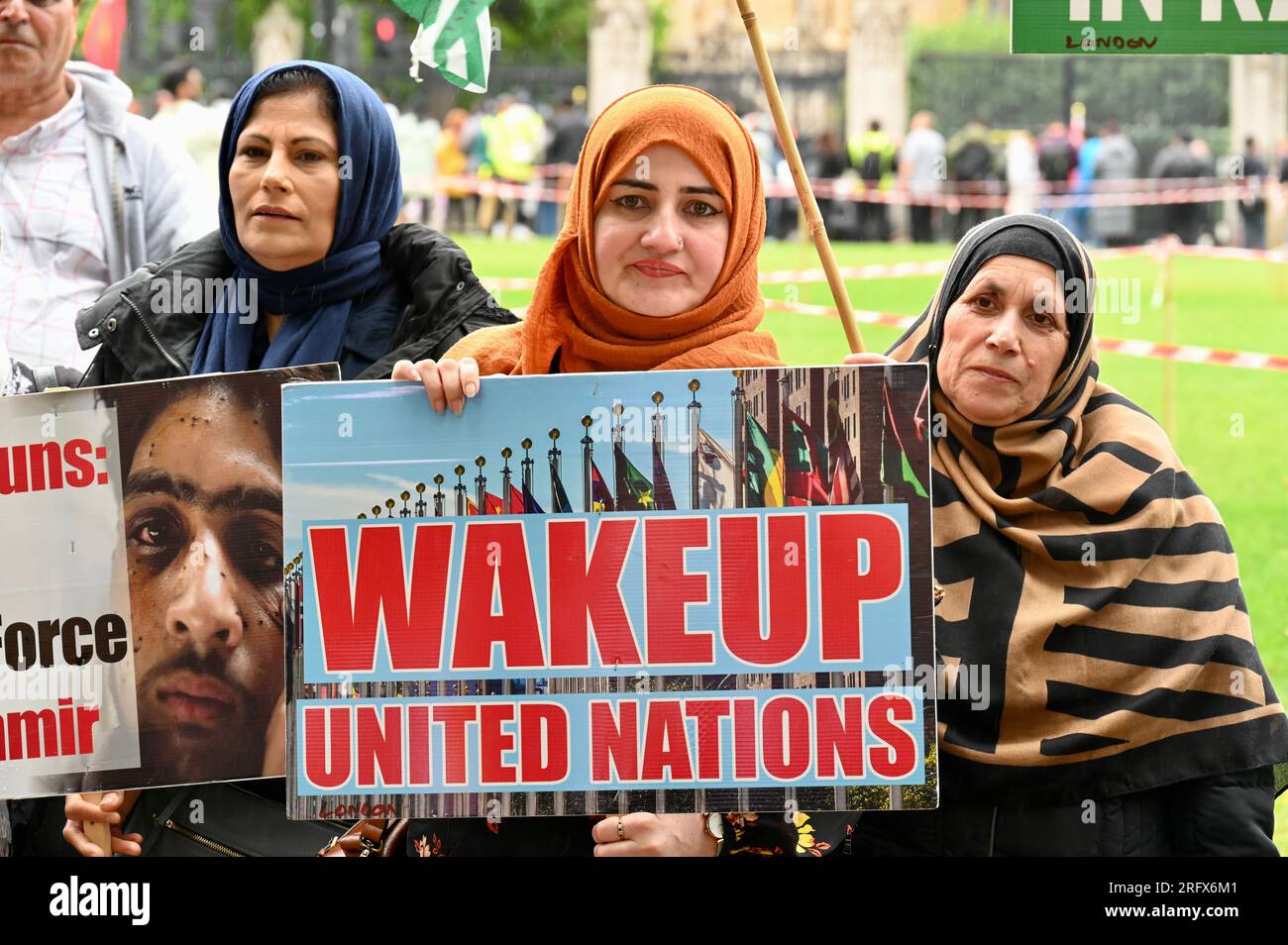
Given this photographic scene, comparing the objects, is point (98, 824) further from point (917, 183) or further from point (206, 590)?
point (917, 183)

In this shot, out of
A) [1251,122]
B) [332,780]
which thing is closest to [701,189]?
[332,780]

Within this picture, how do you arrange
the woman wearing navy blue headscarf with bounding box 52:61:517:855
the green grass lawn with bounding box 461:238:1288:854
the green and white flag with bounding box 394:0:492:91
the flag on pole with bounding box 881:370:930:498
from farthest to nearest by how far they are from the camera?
the green grass lawn with bounding box 461:238:1288:854
the green and white flag with bounding box 394:0:492:91
the woman wearing navy blue headscarf with bounding box 52:61:517:855
the flag on pole with bounding box 881:370:930:498

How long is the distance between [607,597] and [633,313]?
53 cm

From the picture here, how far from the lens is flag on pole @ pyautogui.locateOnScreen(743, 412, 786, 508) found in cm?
300

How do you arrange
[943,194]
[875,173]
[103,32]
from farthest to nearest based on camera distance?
[875,173] < [943,194] < [103,32]

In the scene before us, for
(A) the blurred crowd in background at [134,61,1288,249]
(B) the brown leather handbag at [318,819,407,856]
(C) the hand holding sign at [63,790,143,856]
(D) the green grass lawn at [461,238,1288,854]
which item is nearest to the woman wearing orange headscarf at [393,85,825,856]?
(B) the brown leather handbag at [318,819,407,856]

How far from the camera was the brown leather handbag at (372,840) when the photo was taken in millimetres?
3275

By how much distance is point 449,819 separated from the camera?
126 inches

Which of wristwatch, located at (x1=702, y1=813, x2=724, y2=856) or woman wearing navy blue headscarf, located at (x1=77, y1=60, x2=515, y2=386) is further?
woman wearing navy blue headscarf, located at (x1=77, y1=60, x2=515, y2=386)

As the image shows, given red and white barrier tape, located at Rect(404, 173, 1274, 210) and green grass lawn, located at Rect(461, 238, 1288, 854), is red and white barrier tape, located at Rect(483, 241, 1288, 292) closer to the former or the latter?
green grass lawn, located at Rect(461, 238, 1288, 854)

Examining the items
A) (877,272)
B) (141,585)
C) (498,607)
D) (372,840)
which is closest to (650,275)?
(498,607)

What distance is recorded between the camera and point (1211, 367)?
12.4m

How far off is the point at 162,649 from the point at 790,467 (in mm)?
1228

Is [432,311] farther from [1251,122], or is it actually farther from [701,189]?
[1251,122]
